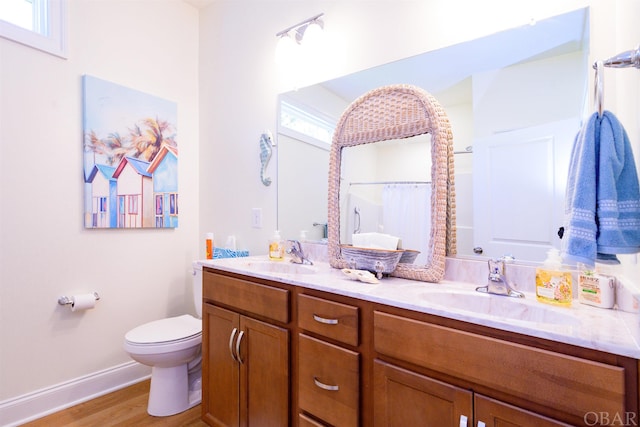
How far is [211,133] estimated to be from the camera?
2.41 m

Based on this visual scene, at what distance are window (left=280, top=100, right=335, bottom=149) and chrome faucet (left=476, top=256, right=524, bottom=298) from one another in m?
0.98

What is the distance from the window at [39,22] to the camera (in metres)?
1.69

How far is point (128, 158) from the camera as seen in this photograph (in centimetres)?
209

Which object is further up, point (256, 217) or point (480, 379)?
point (256, 217)

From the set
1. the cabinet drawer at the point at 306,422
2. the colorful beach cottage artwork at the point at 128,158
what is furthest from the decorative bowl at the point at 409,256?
the colorful beach cottage artwork at the point at 128,158

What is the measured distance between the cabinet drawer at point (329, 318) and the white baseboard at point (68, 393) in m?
1.64

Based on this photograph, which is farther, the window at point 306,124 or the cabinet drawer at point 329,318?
the window at point 306,124

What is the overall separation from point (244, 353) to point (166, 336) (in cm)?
62

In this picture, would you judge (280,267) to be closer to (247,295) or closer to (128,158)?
(247,295)

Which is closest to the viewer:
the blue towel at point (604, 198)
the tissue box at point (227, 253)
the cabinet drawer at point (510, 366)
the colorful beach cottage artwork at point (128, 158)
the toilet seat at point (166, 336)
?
the cabinet drawer at point (510, 366)

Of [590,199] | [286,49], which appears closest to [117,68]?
[286,49]

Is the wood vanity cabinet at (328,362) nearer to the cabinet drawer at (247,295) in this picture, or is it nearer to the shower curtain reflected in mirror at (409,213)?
the cabinet drawer at (247,295)

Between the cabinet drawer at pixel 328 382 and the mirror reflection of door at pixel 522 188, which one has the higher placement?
the mirror reflection of door at pixel 522 188

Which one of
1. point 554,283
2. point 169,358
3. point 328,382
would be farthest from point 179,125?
point 554,283
